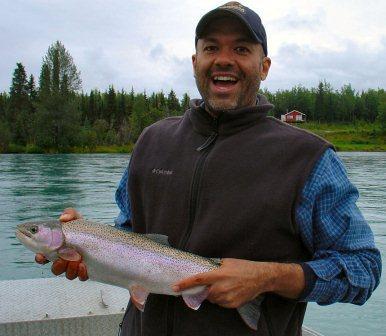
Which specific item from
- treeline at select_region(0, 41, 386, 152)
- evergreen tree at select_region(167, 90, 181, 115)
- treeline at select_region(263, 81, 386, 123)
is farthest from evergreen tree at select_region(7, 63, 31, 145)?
treeline at select_region(263, 81, 386, 123)

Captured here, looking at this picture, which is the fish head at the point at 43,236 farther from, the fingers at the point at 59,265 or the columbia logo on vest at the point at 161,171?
the columbia logo on vest at the point at 161,171

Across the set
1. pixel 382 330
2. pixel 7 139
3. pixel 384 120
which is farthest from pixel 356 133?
pixel 382 330

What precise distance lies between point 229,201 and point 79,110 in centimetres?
8003

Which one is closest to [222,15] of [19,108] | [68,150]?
[68,150]

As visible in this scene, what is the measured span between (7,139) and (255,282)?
235 ft

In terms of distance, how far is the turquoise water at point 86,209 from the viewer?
26.3ft

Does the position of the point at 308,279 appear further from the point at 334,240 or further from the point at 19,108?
the point at 19,108

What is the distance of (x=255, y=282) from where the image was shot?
7.83ft

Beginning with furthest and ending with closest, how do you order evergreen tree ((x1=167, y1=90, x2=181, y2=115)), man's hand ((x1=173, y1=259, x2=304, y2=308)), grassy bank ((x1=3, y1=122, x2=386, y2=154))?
evergreen tree ((x1=167, y1=90, x2=181, y2=115))
grassy bank ((x1=3, y1=122, x2=386, y2=154))
man's hand ((x1=173, y1=259, x2=304, y2=308))

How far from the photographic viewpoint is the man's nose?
2.82 meters

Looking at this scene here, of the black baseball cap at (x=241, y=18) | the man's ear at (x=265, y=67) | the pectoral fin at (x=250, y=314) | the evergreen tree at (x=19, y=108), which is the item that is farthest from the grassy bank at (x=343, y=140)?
the pectoral fin at (x=250, y=314)

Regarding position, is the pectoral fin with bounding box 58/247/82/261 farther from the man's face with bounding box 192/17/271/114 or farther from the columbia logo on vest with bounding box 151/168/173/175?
the man's face with bounding box 192/17/271/114

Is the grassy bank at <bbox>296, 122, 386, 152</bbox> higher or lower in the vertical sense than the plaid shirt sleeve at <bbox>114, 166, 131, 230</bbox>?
lower

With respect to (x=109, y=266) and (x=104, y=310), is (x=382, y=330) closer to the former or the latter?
(x=104, y=310)
